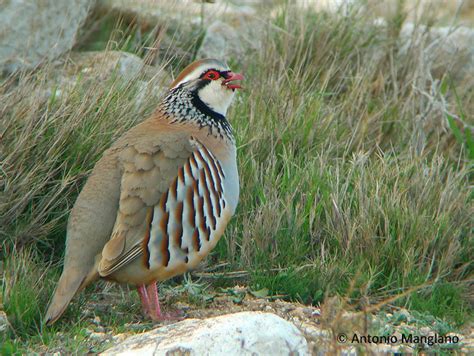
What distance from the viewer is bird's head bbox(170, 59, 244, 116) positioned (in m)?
5.29

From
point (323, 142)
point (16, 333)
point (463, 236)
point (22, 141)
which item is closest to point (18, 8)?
point (22, 141)

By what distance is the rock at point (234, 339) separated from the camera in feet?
12.1

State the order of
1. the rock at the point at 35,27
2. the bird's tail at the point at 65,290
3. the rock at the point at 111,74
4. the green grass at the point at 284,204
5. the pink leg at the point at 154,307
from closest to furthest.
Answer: the bird's tail at the point at 65,290 < the pink leg at the point at 154,307 < the green grass at the point at 284,204 < the rock at the point at 111,74 < the rock at the point at 35,27

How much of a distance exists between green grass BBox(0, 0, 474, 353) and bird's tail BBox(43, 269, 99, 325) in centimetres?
10

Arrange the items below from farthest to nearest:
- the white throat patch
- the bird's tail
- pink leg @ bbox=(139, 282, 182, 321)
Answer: the white throat patch
pink leg @ bbox=(139, 282, 182, 321)
the bird's tail

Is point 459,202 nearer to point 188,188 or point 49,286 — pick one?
point 188,188

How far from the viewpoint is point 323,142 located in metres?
6.23

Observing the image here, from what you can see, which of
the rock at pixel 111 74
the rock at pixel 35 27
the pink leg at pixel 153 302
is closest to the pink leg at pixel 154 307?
the pink leg at pixel 153 302

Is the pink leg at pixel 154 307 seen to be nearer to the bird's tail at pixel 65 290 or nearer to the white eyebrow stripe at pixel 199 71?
the bird's tail at pixel 65 290

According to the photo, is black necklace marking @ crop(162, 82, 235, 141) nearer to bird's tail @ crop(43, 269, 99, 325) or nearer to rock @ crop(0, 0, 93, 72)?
bird's tail @ crop(43, 269, 99, 325)

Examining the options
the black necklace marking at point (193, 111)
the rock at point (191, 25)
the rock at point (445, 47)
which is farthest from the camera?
the rock at point (445, 47)

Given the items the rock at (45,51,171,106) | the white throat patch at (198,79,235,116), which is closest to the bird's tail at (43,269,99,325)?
the white throat patch at (198,79,235,116)

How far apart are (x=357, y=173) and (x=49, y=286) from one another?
204cm

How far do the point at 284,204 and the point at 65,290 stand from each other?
148cm
